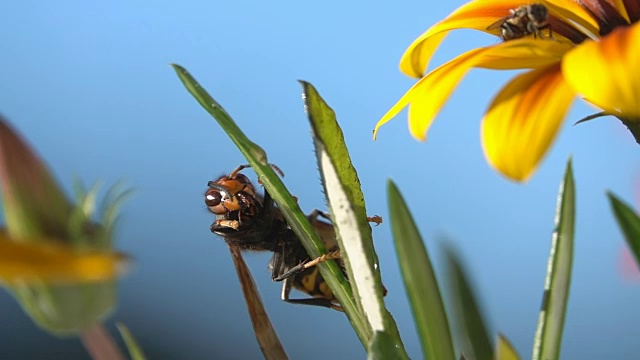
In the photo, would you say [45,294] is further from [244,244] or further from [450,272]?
Result: [244,244]

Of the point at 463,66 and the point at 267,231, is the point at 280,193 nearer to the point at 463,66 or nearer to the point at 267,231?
the point at 463,66

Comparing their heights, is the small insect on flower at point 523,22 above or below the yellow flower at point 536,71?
above

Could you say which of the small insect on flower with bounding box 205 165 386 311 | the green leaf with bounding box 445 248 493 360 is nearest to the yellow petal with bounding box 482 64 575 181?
the green leaf with bounding box 445 248 493 360

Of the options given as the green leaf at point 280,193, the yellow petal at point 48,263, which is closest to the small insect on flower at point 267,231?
the green leaf at point 280,193

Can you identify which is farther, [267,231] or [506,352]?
[267,231]

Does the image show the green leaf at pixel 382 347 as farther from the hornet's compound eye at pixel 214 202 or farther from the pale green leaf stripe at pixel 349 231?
the hornet's compound eye at pixel 214 202

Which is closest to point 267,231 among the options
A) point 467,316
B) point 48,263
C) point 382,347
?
point 467,316

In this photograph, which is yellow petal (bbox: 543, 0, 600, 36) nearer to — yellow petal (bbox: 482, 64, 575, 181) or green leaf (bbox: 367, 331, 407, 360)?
yellow petal (bbox: 482, 64, 575, 181)

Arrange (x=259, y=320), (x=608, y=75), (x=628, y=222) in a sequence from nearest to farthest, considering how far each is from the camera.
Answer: (x=608, y=75) < (x=628, y=222) < (x=259, y=320)
